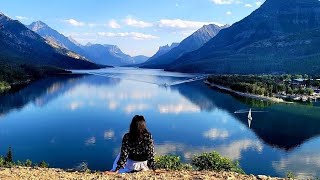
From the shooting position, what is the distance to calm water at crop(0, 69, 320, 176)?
6097 centimetres

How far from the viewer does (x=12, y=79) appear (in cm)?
18525

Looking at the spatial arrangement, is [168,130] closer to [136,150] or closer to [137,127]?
[136,150]

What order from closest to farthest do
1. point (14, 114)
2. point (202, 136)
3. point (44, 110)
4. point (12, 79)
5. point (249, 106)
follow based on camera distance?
point (202, 136)
point (14, 114)
point (44, 110)
point (249, 106)
point (12, 79)

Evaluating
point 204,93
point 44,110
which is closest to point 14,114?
point 44,110

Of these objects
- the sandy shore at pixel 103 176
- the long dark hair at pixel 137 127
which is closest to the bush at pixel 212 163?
the sandy shore at pixel 103 176

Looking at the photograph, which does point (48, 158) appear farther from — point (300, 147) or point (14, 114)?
point (14, 114)

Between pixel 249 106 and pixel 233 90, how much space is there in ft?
148

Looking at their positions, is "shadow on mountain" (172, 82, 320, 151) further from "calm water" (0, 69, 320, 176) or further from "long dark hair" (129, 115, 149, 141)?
"long dark hair" (129, 115, 149, 141)

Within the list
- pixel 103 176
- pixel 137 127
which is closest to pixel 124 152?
pixel 137 127

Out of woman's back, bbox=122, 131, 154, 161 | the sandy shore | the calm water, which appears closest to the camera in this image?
woman's back, bbox=122, 131, 154, 161

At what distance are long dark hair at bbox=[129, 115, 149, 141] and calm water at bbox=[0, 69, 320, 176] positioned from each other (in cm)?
4059

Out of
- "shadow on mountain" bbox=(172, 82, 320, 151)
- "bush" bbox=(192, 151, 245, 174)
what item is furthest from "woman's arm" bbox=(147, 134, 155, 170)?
"shadow on mountain" bbox=(172, 82, 320, 151)

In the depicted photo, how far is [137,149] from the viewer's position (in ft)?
46.6

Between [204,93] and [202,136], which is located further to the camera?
[204,93]
